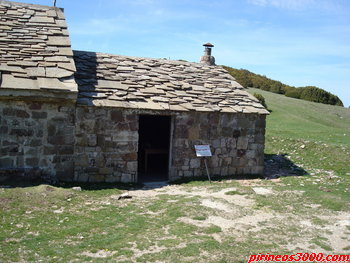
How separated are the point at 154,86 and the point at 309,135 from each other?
33.7 feet

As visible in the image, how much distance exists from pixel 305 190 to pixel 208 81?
18.1 ft

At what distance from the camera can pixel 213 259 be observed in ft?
16.7

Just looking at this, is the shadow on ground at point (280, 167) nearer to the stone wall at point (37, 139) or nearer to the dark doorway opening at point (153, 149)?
the dark doorway opening at point (153, 149)

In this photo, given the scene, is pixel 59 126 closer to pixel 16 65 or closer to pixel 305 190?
pixel 16 65

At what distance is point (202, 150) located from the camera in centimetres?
1039

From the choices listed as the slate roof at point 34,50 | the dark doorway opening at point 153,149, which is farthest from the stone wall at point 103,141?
the dark doorway opening at point 153,149

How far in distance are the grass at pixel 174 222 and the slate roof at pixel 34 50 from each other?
257 cm

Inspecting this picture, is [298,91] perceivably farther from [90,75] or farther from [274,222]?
[274,222]

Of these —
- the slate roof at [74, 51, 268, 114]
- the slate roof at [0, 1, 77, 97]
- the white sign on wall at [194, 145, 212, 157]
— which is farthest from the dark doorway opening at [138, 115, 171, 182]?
the slate roof at [0, 1, 77, 97]

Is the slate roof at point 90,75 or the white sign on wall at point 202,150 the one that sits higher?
the slate roof at point 90,75

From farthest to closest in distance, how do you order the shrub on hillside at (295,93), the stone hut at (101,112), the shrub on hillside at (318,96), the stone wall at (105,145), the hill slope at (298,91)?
the shrub on hillside at (295,93), the hill slope at (298,91), the shrub on hillside at (318,96), the stone wall at (105,145), the stone hut at (101,112)

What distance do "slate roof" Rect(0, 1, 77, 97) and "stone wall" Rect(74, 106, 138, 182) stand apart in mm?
1094

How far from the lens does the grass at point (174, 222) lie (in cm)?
529

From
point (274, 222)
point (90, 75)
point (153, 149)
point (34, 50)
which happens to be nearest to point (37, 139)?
point (34, 50)
